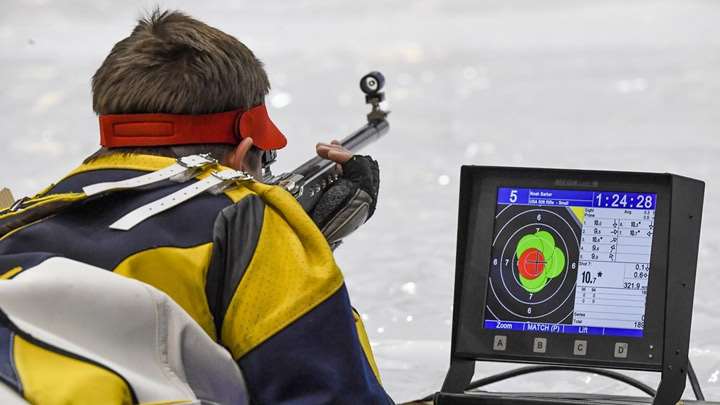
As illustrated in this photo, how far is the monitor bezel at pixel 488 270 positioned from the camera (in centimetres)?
162

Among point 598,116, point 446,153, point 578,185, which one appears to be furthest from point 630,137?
point 578,185


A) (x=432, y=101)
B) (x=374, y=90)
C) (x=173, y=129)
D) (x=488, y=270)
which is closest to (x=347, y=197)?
(x=488, y=270)

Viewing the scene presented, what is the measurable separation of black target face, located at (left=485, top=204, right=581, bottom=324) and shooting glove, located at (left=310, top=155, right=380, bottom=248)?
0.68ft

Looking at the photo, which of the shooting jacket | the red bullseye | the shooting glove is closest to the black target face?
the red bullseye

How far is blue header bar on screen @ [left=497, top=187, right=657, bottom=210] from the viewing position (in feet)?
5.38

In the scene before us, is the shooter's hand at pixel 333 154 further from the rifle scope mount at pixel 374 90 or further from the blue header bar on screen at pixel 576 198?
the rifle scope mount at pixel 374 90

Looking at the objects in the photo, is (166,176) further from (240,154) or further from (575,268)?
(575,268)

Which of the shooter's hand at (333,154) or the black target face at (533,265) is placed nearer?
the black target face at (533,265)

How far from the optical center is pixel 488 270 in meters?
1.69

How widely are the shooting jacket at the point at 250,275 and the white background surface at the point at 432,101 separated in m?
1.00

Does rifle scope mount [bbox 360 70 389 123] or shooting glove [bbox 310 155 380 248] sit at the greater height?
rifle scope mount [bbox 360 70 389 123]

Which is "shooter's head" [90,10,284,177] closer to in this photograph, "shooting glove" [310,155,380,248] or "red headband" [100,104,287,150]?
"red headband" [100,104,287,150]

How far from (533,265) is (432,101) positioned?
3668 mm

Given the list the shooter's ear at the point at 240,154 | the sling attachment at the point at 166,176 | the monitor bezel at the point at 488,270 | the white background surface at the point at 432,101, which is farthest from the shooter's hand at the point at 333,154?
the white background surface at the point at 432,101
